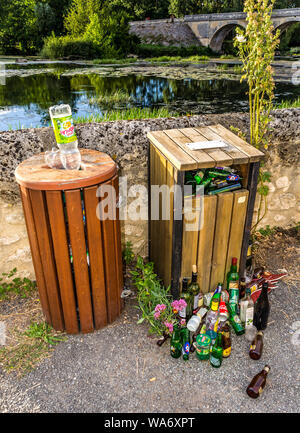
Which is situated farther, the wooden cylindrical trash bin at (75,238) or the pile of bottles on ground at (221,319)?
the pile of bottles on ground at (221,319)

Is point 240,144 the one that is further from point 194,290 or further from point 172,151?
point 194,290

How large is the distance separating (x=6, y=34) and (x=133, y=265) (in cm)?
1456

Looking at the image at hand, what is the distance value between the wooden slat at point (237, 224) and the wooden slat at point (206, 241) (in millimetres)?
166

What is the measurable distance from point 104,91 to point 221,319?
232 inches

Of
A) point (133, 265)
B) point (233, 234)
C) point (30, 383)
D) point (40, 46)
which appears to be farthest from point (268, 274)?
Result: point (40, 46)

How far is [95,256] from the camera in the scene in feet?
7.04

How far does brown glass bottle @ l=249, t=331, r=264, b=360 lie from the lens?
7.29 feet

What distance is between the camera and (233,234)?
2512 mm

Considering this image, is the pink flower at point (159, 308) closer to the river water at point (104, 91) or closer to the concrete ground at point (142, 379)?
the concrete ground at point (142, 379)

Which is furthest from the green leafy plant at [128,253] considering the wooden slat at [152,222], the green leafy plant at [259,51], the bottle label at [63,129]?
the green leafy plant at [259,51]

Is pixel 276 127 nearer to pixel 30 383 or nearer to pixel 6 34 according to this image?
pixel 30 383

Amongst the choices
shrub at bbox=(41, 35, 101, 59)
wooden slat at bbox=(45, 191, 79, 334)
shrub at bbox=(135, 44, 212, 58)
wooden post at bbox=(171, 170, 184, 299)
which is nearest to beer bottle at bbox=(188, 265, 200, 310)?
wooden post at bbox=(171, 170, 184, 299)

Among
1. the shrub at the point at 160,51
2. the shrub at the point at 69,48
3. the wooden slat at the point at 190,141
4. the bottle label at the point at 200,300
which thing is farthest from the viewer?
the shrub at the point at 160,51

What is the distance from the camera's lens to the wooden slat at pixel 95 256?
6.46 ft
